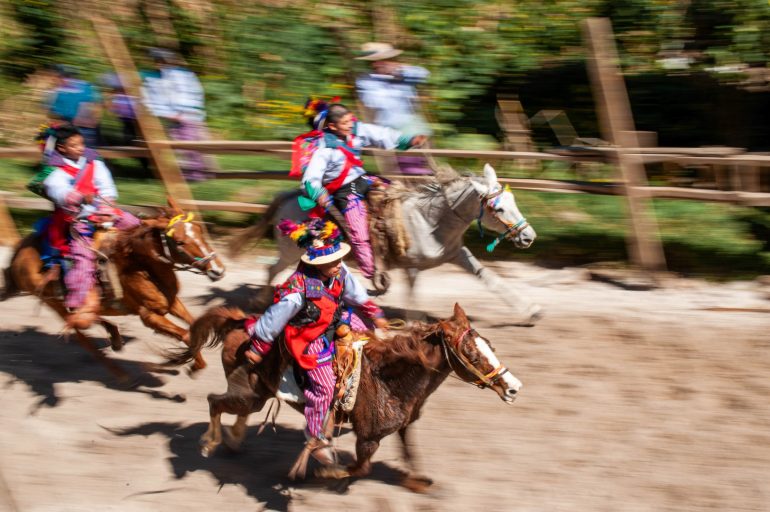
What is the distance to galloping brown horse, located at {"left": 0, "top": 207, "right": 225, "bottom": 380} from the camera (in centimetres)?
738

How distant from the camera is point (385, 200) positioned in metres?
8.46

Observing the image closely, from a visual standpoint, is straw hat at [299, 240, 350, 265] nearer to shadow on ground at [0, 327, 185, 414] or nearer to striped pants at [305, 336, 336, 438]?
striped pants at [305, 336, 336, 438]

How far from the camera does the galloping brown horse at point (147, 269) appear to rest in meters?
7.38

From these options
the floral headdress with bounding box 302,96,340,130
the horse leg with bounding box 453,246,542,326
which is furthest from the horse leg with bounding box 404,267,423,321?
the floral headdress with bounding box 302,96,340,130

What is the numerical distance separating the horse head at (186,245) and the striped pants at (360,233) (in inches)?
55.6

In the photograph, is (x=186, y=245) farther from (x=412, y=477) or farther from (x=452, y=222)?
(x=412, y=477)

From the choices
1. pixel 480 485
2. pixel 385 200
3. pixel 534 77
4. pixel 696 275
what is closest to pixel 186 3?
pixel 534 77

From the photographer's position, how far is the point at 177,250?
291 inches

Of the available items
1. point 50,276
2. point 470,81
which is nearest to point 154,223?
point 50,276

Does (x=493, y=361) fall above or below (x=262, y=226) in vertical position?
above

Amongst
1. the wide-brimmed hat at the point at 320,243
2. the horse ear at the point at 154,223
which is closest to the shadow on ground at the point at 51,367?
the horse ear at the point at 154,223

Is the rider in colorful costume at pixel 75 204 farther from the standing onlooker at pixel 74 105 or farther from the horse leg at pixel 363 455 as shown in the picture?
the standing onlooker at pixel 74 105

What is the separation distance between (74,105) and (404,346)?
8.17 metres

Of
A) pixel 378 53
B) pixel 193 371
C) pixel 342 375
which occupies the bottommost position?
pixel 193 371
